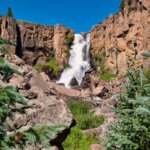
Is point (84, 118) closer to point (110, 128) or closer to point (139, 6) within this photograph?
point (110, 128)

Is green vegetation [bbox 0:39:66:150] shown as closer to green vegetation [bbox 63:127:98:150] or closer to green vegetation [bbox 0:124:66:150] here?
green vegetation [bbox 0:124:66:150]

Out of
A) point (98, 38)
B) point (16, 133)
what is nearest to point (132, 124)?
point (16, 133)

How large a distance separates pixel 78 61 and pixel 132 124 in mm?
87369

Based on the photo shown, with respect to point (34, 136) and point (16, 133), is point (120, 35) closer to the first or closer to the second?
point (16, 133)

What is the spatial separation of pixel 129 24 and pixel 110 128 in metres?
73.6

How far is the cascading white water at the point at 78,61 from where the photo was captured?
9456 cm

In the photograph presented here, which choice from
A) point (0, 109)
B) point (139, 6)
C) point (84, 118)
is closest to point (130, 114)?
point (0, 109)

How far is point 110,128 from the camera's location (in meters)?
11.9

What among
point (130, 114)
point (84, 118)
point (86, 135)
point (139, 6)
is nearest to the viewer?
point (130, 114)

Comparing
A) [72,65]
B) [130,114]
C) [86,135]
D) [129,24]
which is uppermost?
[129,24]

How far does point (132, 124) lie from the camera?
10414mm

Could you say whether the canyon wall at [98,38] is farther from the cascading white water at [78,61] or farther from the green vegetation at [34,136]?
the green vegetation at [34,136]

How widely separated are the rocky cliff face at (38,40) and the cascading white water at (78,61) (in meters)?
1.75

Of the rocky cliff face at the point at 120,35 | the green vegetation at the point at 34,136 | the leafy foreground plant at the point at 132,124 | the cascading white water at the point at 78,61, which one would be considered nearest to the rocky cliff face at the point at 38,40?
the cascading white water at the point at 78,61
